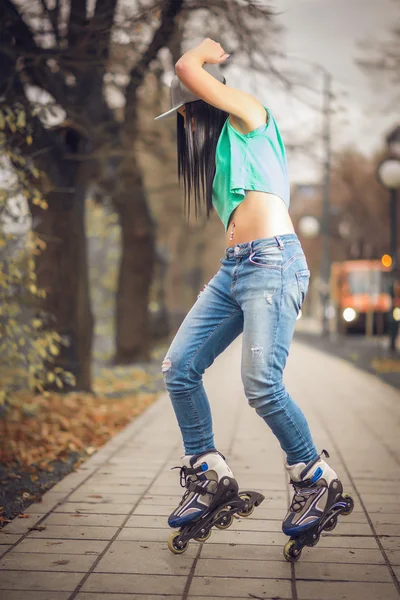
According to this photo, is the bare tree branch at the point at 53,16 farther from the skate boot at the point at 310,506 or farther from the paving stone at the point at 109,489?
the skate boot at the point at 310,506

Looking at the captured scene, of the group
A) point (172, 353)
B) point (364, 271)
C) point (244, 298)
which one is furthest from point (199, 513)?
point (364, 271)

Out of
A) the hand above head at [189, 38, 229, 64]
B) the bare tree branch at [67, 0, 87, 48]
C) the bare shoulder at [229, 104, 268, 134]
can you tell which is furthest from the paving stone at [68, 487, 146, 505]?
the bare tree branch at [67, 0, 87, 48]

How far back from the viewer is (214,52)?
3.87 metres

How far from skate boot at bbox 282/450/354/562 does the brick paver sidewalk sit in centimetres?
10

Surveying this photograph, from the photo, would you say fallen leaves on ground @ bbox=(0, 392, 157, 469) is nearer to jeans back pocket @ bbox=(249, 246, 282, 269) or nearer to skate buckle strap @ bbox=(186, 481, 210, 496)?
skate buckle strap @ bbox=(186, 481, 210, 496)

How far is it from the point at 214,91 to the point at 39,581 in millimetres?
2075

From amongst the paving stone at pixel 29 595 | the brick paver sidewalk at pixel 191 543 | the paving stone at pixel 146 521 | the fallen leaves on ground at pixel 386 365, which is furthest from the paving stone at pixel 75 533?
the fallen leaves on ground at pixel 386 365

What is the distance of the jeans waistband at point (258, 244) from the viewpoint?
3867mm

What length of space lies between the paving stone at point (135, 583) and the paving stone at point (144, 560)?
68 millimetres

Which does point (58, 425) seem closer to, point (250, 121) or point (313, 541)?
point (313, 541)

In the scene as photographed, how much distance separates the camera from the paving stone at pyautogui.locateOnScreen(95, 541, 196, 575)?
372 centimetres

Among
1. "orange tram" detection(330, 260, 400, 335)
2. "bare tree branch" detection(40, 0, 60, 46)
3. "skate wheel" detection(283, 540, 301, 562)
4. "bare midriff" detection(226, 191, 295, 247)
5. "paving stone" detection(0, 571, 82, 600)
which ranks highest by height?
"bare tree branch" detection(40, 0, 60, 46)

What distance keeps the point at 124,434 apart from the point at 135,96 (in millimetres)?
6156

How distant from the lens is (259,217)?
12.8 ft
